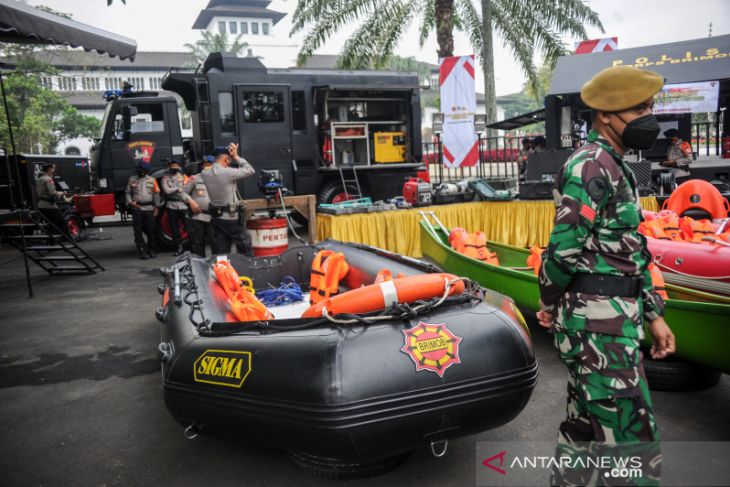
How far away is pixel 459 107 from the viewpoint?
37.6 ft

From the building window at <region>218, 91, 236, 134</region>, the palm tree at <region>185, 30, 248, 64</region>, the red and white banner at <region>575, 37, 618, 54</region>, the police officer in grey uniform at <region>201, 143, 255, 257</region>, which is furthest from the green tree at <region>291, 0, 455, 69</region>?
the palm tree at <region>185, 30, 248, 64</region>

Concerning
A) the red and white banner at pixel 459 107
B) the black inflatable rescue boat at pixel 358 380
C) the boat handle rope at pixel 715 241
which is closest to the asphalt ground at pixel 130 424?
the black inflatable rescue boat at pixel 358 380

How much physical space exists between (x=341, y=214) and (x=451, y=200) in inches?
80.7

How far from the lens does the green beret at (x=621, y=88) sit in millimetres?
1972

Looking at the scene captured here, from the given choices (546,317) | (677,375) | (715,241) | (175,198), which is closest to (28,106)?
(175,198)

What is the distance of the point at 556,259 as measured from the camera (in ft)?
6.66

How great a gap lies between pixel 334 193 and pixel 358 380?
8.45 m

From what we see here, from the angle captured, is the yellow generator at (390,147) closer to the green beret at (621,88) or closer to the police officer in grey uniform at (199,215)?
the police officer in grey uniform at (199,215)

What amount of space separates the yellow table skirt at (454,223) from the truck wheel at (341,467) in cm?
512

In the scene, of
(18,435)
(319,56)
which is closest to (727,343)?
(18,435)

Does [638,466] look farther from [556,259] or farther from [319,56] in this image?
[319,56]

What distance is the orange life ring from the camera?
2.98m

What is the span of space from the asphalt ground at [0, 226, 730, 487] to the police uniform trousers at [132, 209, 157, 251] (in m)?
3.90

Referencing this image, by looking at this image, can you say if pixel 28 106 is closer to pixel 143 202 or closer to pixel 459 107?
pixel 143 202
